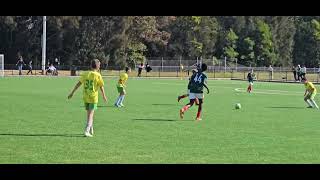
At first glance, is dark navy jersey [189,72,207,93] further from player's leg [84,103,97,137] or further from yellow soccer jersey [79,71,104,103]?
player's leg [84,103,97,137]

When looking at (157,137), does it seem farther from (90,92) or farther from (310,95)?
(310,95)

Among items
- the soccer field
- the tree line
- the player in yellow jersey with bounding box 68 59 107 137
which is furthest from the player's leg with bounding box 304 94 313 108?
the tree line

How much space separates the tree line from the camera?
84.7m

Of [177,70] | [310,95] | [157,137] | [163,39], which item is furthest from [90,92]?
[163,39]

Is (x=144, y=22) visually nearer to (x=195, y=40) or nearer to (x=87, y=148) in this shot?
(x=195, y=40)

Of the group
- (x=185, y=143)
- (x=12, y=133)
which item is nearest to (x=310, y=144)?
(x=185, y=143)

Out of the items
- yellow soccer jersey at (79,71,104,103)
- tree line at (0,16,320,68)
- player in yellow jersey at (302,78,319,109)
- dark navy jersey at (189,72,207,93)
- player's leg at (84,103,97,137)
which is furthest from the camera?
tree line at (0,16,320,68)

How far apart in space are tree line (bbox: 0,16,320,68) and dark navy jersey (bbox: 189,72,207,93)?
5483cm

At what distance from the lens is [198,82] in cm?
1780

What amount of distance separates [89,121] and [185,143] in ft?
7.64

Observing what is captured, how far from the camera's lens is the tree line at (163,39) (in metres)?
84.7

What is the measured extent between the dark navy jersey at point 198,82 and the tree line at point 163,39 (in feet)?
180

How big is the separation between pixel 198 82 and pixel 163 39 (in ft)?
247

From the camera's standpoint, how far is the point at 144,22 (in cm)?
8706
